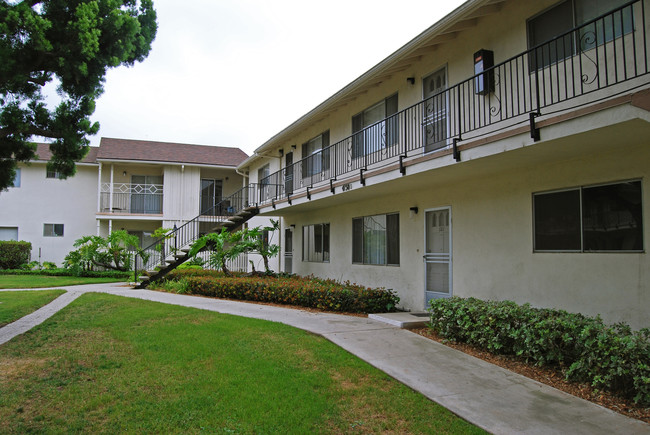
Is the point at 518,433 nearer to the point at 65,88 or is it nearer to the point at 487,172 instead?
the point at 487,172

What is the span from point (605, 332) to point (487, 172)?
371cm

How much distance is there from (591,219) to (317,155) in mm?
9888

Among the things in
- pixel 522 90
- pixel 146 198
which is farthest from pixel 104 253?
pixel 522 90

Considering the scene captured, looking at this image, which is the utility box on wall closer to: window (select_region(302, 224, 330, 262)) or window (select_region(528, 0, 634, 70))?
window (select_region(528, 0, 634, 70))

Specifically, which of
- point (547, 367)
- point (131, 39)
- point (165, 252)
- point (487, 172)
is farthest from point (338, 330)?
point (165, 252)

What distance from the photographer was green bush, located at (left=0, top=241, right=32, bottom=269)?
71.5 feet

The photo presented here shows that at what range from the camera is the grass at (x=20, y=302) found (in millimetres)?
9320

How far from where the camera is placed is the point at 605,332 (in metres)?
5.20

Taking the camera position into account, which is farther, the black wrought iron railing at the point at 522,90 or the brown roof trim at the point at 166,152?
the brown roof trim at the point at 166,152

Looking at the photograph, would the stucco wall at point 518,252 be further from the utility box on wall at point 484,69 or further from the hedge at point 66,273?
the hedge at point 66,273

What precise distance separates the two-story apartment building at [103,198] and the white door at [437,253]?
16746 millimetres

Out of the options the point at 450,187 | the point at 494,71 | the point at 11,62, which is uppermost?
the point at 494,71

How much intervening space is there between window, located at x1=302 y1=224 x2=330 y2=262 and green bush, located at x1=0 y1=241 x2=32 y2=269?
1578 centimetres

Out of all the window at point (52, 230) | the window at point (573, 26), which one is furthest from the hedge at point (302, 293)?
the window at point (52, 230)
